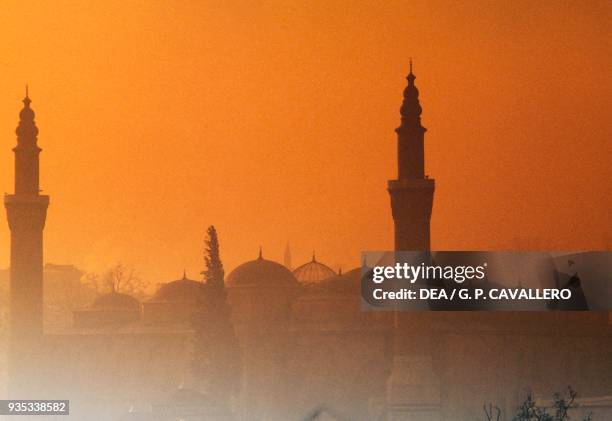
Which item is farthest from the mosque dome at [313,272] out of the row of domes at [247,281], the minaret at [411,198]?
the minaret at [411,198]

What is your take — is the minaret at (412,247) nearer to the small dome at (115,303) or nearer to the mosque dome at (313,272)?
the mosque dome at (313,272)

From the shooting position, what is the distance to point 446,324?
89.0ft

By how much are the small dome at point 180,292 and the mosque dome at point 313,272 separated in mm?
3006

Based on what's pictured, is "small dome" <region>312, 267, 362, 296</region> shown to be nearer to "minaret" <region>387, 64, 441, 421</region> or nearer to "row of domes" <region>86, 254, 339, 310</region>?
"row of domes" <region>86, 254, 339, 310</region>

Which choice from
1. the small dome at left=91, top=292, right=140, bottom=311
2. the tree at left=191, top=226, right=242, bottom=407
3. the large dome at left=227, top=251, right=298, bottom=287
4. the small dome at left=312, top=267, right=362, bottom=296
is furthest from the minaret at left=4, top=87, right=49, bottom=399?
the small dome at left=312, top=267, right=362, bottom=296

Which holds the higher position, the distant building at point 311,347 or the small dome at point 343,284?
the small dome at point 343,284

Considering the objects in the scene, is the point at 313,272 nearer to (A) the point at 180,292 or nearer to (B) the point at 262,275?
(B) the point at 262,275

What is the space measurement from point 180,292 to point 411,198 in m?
9.16

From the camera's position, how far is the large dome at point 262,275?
30766mm

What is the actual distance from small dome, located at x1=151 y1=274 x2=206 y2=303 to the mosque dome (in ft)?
9.86

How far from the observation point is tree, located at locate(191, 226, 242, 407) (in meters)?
28.5

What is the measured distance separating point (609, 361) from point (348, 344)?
6130mm

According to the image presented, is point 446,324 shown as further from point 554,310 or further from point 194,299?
point 194,299

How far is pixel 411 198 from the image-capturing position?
26.2m
